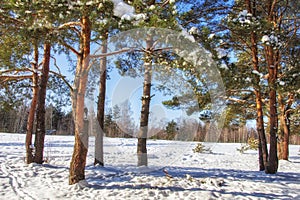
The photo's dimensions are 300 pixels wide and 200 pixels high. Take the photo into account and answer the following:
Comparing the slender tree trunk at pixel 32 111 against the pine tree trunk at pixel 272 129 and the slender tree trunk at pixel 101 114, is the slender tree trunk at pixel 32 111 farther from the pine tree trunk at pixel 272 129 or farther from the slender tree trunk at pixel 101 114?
the pine tree trunk at pixel 272 129

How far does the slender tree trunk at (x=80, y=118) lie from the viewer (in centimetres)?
430

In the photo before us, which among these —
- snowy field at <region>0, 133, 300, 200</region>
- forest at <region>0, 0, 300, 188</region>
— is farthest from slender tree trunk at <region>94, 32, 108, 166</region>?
snowy field at <region>0, 133, 300, 200</region>

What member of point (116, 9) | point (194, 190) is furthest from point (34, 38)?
point (194, 190)

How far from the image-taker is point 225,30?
602cm

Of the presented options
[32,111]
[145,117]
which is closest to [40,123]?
[32,111]

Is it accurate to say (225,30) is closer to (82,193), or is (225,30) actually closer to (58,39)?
(58,39)

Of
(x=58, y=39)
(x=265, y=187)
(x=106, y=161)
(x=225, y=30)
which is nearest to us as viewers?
(x=58, y=39)

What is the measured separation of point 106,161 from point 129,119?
3572 millimetres

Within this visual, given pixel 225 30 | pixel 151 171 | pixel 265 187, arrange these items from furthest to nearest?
1. pixel 225 30
2. pixel 151 171
3. pixel 265 187

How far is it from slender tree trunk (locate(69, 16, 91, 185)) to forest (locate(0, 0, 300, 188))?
2 centimetres

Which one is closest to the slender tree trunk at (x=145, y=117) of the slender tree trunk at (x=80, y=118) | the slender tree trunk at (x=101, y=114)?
the slender tree trunk at (x=101, y=114)

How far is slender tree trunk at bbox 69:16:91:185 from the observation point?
169 inches

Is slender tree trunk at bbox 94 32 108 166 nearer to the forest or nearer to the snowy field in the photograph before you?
the forest

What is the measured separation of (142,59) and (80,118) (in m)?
1.79
